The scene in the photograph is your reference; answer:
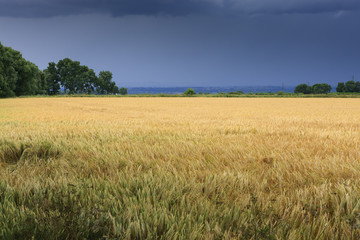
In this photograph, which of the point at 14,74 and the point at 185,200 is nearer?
the point at 185,200

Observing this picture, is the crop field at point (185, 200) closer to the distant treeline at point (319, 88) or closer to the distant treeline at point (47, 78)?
the distant treeline at point (47, 78)

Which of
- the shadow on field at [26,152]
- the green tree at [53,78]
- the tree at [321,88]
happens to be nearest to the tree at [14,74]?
the green tree at [53,78]

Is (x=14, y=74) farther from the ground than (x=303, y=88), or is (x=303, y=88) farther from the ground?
(x=14, y=74)

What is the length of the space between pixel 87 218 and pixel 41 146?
2.30 m

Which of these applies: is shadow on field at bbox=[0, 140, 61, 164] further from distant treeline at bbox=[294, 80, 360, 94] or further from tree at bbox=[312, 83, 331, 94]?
tree at bbox=[312, 83, 331, 94]

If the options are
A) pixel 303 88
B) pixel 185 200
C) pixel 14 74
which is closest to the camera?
pixel 185 200

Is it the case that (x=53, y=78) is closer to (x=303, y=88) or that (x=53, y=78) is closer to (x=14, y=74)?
(x=14, y=74)

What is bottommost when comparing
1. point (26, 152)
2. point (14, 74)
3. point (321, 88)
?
point (26, 152)

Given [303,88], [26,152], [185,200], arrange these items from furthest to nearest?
[303,88]
[26,152]
[185,200]

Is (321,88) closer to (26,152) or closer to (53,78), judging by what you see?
(53,78)

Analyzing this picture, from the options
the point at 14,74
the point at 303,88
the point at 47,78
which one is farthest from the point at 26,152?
the point at 303,88

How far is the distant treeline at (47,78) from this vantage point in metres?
47.1

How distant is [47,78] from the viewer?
286 feet

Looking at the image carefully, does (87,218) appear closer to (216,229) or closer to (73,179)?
(216,229)
